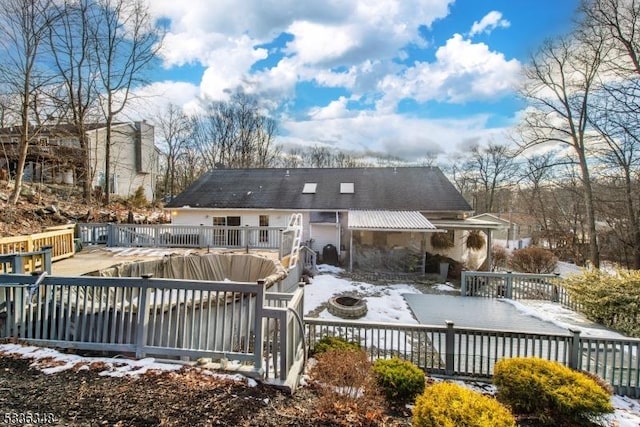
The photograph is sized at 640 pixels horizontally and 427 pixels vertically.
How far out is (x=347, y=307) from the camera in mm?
8727

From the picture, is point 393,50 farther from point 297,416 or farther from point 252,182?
point 297,416

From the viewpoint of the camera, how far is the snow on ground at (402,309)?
4.84 m

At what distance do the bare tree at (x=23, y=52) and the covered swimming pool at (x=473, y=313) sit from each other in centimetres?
1693

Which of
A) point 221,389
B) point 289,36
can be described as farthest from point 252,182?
point 221,389

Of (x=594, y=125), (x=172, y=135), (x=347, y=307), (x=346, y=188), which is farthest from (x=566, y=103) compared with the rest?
(x=172, y=135)

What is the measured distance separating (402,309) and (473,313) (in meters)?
2.09

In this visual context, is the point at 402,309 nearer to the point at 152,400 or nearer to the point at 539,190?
the point at 152,400

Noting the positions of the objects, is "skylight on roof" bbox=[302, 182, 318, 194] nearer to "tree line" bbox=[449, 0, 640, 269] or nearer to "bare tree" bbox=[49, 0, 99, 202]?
"tree line" bbox=[449, 0, 640, 269]

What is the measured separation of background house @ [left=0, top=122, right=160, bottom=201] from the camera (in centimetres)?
1780

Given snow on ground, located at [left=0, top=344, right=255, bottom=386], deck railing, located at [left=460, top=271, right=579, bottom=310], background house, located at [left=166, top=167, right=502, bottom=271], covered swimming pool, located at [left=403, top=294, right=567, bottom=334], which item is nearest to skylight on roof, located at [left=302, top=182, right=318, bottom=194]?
background house, located at [left=166, top=167, right=502, bottom=271]

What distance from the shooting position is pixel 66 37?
17.8m

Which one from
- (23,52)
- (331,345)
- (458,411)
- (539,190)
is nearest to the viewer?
(458,411)

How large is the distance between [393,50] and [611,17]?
10513 mm

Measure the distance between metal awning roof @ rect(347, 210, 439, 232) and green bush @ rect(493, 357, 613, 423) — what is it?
9.60m
